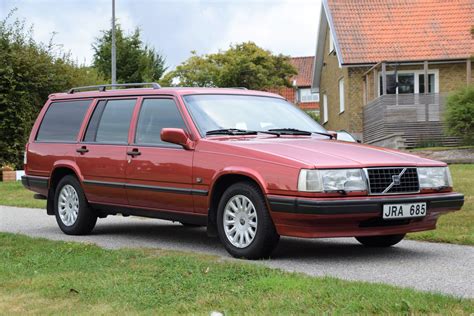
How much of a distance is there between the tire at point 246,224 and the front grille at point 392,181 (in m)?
0.98

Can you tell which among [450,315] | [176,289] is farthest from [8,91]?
[450,315]

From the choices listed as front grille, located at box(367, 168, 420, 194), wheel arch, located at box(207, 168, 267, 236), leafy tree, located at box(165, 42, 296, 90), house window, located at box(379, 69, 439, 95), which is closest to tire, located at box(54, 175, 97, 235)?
wheel arch, located at box(207, 168, 267, 236)

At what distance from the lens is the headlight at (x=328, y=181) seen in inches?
262

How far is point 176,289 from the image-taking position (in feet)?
17.8

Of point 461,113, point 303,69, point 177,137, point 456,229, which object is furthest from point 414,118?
point 303,69

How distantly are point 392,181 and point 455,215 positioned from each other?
11.5 ft

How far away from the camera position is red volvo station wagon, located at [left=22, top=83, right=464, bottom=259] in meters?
6.77

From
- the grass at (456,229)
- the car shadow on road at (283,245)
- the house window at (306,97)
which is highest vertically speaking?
the house window at (306,97)

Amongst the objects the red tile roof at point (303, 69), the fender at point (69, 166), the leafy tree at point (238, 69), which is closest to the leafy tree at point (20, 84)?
the fender at point (69, 166)

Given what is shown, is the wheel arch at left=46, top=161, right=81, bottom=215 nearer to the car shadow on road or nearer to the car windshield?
the car shadow on road

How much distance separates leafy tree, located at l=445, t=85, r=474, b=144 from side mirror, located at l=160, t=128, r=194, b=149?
15669 mm

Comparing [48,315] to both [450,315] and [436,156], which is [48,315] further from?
[436,156]

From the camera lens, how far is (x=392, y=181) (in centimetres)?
695

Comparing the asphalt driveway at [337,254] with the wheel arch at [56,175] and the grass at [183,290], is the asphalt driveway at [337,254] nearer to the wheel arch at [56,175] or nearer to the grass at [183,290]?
the wheel arch at [56,175]
